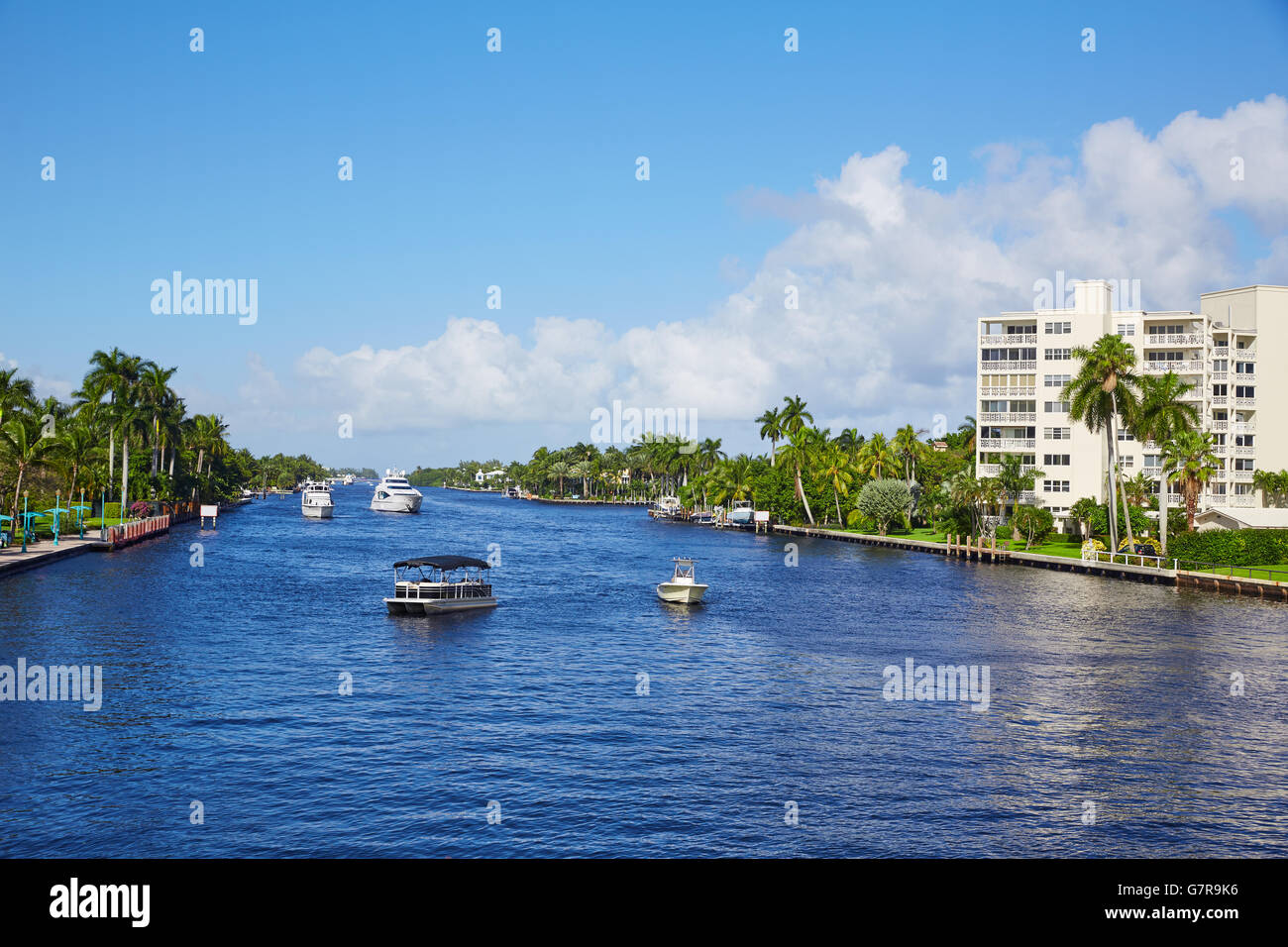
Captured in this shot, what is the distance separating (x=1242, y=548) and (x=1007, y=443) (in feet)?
126

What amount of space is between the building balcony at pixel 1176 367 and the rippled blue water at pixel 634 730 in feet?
177

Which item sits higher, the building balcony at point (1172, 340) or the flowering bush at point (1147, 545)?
the building balcony at point (1172, 340)

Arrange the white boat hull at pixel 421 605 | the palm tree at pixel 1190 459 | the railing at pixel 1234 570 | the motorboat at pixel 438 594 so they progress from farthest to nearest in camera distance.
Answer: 1. the palm tree at pixel 1190 459
2. the railing at pixel 1234 570
3. the motorboat at pixel 438 594
4. the white boat hull at pixel 421 605

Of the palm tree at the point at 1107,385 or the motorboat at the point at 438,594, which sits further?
the palm tree at the point at 1107,385

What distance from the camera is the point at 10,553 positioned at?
304 ft

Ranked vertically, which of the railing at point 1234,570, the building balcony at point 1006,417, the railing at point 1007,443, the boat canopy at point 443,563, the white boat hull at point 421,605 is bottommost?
the white boat hull at point 421,605

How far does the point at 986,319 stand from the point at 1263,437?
3690 centimetres

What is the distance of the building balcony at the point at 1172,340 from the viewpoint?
123000 millimetres

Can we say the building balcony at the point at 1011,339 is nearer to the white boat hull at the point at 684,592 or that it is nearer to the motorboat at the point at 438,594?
the white boat hull at the point at 684,592

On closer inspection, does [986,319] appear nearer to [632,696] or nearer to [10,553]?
[632,696]

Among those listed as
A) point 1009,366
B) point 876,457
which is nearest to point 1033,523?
point 1009,366

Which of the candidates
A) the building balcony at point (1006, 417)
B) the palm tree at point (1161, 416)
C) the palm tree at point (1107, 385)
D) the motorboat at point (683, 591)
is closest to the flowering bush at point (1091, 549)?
the palm tree at point (1107, 385)

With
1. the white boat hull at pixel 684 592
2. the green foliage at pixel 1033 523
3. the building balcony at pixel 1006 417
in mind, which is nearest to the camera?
the white boat hull at pixel 684 592

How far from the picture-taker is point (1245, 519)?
106250mm
